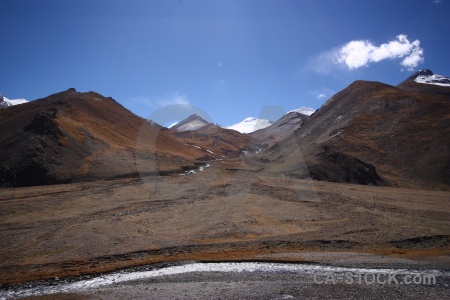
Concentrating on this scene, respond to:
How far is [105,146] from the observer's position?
51188 mm

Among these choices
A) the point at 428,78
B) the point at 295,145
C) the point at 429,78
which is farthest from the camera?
the point at 428,78

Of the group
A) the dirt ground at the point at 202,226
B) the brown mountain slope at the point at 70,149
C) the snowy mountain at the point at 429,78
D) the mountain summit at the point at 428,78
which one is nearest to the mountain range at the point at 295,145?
the brown mountain slope at the point at 70,149

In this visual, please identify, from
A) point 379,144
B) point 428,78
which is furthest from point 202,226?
point 428,78

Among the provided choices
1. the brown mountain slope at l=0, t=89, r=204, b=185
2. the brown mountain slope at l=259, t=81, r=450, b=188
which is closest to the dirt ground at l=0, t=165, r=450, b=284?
the brown mountain slope at l=0, t=89, r=204, b=185

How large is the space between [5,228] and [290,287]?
17.2m

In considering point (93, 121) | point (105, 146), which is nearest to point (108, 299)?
point (105, 146)

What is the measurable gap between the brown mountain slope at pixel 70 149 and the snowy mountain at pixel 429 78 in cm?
11901

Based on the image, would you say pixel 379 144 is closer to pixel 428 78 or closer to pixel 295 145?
pixel 295 145

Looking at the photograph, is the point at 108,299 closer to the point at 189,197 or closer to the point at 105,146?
the point at 189,197

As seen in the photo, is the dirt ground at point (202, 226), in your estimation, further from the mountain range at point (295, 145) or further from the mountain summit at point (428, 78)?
the mountain summit at point (428, 78)

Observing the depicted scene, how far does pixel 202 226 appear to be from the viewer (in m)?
20.0

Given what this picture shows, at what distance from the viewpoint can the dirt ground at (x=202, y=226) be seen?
49.6 ft

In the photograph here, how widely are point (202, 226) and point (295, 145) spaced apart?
166 feet

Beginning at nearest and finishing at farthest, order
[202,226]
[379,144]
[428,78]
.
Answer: [202,226] < [379,144] < [428,78]
